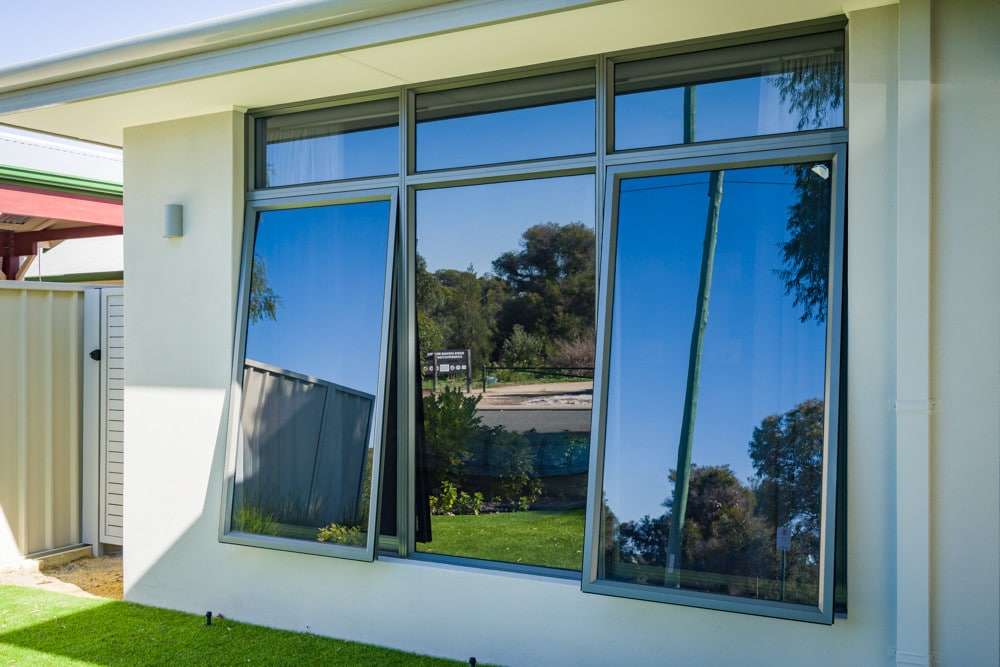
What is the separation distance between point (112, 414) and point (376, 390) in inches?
125

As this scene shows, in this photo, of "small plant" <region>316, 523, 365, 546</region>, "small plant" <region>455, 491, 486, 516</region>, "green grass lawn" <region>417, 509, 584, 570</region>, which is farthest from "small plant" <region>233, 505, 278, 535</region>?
"small plant" <region>455, 491, 486, 516</region>

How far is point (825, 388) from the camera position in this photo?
3.79 m

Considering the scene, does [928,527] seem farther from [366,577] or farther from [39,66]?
[39,66]

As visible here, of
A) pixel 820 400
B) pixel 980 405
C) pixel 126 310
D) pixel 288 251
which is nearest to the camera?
pixel 980 405

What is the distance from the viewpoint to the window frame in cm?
371

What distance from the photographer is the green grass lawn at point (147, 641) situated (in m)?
4.57

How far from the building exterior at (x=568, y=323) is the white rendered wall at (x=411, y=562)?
2 cm

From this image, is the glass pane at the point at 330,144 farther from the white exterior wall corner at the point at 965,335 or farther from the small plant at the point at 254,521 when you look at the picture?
the white exterior wall corner at the point at 965,335

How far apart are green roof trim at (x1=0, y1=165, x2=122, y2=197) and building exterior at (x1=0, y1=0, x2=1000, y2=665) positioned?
3318mm

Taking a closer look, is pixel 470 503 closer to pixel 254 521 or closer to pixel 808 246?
pixel 254 521

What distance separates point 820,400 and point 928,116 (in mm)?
1290

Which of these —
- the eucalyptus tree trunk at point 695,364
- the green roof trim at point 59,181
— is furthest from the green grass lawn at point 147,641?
the green roof trim at point 59,181

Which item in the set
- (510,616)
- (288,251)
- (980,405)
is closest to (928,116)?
(980,405)

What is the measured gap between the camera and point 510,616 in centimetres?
440
